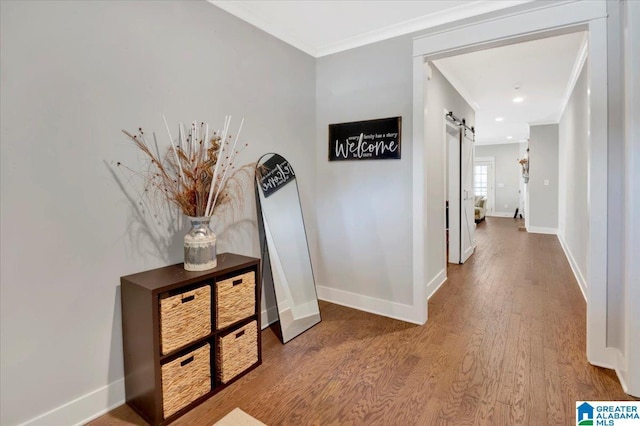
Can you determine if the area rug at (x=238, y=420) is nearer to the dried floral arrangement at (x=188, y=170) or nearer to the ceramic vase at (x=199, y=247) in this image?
the ceramic vase at (x=199, y=247)

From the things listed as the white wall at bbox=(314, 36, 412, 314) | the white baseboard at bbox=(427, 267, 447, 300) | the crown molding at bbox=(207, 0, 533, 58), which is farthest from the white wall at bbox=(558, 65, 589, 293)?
the white wall at bbox=(314, 36, 412, 314)

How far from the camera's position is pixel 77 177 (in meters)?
1.67

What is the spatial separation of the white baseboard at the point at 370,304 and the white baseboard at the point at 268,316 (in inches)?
27.2

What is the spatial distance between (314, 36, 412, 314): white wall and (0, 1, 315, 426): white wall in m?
1.38

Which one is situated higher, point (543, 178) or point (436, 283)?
point (543, 178)

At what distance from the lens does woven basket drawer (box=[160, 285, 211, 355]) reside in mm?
1681

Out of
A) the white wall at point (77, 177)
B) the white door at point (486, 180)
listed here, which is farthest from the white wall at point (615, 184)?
the white door at point (486, 180)

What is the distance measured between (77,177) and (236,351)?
1345mm

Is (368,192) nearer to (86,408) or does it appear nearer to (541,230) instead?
(86,408)

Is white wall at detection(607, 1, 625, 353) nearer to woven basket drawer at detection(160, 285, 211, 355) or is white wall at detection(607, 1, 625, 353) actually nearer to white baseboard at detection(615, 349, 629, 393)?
white baseboard at detection(615, 349, 629, 393)

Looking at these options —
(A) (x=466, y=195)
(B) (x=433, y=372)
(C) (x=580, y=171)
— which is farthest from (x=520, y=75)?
(B) (x=433, y=372)

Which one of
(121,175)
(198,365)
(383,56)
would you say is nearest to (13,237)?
(121,175)

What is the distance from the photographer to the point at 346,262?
3320mm

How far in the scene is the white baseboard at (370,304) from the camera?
295 cm
